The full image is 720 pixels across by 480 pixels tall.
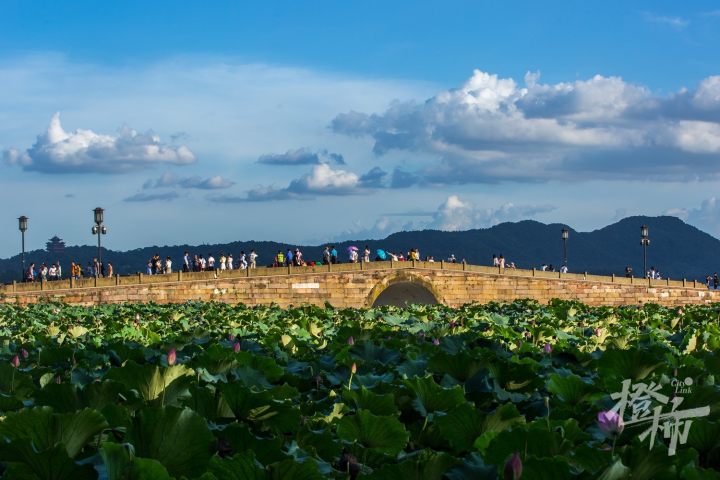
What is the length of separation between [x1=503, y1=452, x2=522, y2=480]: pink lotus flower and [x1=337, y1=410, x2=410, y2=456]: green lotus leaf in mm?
806

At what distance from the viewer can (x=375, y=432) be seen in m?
3.08

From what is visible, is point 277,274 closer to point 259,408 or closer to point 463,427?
point 259,408

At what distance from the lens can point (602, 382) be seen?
14.6 feet

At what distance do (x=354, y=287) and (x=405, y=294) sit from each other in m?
4.68

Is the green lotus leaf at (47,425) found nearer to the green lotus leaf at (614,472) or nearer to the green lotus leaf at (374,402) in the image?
the green lotus leaf at (374,402)

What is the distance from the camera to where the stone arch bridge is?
4084cm

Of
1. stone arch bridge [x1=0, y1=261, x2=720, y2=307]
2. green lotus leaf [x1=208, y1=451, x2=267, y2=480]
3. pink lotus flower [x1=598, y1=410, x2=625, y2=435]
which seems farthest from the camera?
stone arch bridge [x1=0, y1=261, x2=720, y2=307]

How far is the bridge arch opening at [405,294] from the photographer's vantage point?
47.9m

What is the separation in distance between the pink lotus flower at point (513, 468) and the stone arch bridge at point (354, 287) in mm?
→ 35839

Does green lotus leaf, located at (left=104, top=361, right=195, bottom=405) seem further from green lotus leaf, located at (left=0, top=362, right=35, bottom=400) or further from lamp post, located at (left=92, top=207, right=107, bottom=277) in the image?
lamp post, located at (left=92, top=207, right=107, bottom=277)

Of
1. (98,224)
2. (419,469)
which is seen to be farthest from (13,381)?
(98,224)

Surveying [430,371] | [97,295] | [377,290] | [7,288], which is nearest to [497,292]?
[377,290]

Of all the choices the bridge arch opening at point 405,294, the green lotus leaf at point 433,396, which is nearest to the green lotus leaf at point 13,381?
the green lotus leaf at point 433,396

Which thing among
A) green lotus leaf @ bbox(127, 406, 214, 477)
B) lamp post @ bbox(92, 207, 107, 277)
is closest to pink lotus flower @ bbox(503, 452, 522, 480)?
green lotus leaf @ bbox(127, 406, 214, 477)
